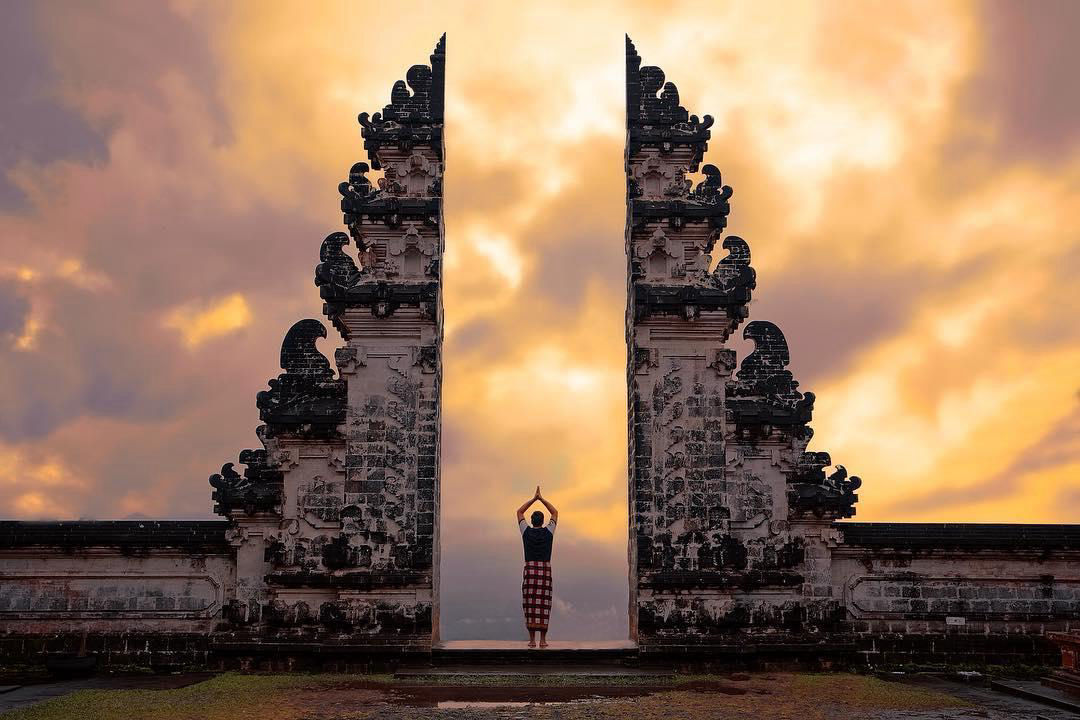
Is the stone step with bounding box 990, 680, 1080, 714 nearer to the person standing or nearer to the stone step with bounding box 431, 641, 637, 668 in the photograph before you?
the stone step with bounding box 431, 641, 637, 668

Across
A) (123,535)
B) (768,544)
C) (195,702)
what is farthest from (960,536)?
(123,535)

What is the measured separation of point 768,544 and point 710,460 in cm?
189

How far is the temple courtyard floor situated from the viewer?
12844 millimetres

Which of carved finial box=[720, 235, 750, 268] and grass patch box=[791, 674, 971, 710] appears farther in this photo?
carved finial box=[720, 235, 750, 268]

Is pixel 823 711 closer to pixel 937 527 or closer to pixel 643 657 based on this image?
pixel 643 657

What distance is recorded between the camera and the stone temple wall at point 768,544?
18.6 m

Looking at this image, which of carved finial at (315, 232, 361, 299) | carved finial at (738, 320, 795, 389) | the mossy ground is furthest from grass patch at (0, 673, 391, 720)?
carved finial at (738, 320, 795, 389)

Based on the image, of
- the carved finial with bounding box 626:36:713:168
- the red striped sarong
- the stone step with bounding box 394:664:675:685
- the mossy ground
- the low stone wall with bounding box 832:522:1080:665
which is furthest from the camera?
the carved finial with bounding box 626:36:713:168

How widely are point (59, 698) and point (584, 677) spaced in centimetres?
774

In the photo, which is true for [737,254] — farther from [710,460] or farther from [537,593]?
[537,593]

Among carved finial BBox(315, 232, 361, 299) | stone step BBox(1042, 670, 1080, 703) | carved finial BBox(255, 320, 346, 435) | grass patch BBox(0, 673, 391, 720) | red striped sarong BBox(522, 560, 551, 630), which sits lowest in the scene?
grass patch BBox(0, 673, 391, 720)

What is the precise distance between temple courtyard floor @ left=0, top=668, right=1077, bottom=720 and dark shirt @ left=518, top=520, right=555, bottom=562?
2416 millimetres

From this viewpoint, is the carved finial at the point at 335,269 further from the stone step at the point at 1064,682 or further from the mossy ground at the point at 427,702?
the stone step at the point at 1064,682

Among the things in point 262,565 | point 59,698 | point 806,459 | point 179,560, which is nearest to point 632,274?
point 806,459
